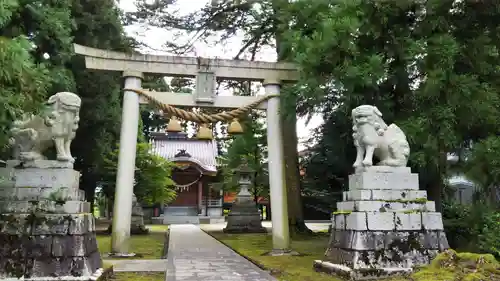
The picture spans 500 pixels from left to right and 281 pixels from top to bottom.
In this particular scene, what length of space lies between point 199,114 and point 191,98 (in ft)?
1.35

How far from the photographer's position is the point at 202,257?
876cm

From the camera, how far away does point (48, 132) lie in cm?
632

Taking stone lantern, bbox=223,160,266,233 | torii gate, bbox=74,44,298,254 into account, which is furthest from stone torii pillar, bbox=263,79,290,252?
stone lantern, bbox=223,160,266,233

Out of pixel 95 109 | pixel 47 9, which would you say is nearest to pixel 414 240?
pixel 47 9

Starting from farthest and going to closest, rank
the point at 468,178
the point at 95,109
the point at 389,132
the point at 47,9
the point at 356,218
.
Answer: the point at 95,109 → the point at 47,9 → the point at 468,178 → the point at 389,132 → the point at 356,218

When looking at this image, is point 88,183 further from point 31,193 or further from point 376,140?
point 376,140

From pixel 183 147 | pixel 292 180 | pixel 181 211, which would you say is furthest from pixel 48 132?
pixel 183 147

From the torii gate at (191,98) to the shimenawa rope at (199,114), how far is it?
116mm

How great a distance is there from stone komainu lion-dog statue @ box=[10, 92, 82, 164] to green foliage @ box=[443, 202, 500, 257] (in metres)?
6.79

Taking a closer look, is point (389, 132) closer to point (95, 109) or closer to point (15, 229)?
point (15, 229)

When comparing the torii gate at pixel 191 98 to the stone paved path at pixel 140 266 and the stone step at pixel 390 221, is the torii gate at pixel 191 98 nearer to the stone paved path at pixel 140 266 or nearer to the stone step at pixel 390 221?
the stone paved path at pixel 140 266

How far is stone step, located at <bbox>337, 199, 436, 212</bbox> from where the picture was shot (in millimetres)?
6535

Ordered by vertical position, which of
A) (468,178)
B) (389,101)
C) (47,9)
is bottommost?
(468,178)

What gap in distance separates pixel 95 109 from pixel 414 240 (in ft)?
36.1
